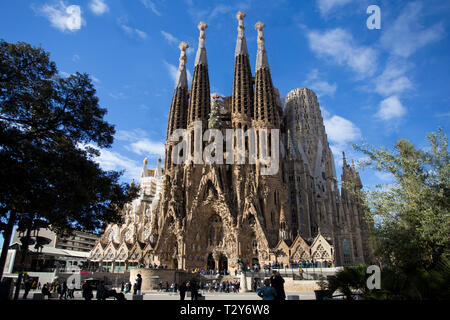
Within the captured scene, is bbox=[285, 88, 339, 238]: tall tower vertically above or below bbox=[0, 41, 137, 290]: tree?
above

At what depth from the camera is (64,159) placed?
10617mm

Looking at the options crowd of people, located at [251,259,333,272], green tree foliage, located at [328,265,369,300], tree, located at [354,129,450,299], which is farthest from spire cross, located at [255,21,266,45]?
green tree foliage, located at [328,265,369,300]

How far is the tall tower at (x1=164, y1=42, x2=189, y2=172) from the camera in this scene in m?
47.2

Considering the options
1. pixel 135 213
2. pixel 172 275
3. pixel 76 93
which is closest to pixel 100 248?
pixel 135 213

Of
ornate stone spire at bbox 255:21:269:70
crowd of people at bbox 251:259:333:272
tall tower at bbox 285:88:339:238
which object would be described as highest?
ornate stone spire at bbox 255:21:269:70

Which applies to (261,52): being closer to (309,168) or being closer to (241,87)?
(241,87)

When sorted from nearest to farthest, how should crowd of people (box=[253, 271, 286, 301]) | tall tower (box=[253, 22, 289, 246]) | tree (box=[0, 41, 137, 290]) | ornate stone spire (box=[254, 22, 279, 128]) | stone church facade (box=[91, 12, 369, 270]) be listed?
crowd of people (box=[253, 271, 286, 301]), tree (box=[0, 41, 137, 290]), stone church facade (box=[91, 12, 369, 270]), tall tower (box=[253, 22, 289, 246]), ornate stone spire (box=[254, 22, 279, 128])

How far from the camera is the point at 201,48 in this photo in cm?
5256

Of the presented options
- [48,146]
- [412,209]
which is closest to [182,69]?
[48,146]

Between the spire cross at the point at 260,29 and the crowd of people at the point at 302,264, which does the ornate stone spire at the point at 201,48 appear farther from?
the crowd of people at the point at 302,264

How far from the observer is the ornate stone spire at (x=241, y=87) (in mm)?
44188

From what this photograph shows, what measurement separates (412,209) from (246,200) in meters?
27.2

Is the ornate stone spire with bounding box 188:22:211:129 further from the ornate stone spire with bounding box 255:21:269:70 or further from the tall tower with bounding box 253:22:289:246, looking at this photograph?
A: the ornate stone spire with bounding box 255:21:269:70
